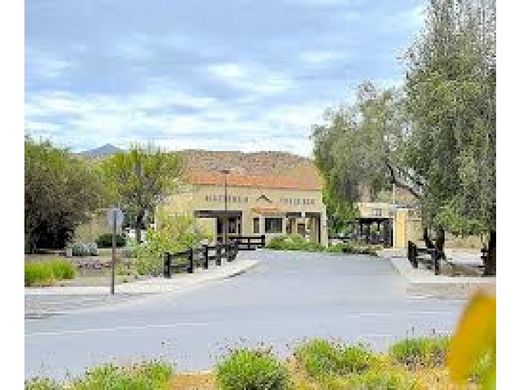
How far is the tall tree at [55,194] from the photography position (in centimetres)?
1118

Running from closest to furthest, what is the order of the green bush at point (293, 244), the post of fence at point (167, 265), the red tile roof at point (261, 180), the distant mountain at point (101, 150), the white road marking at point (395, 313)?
the distant mountain at point (101, 150) → the white road marking at point (395, 313) → the post of fence at point (167, 265) → the green bush at point (293, 244) → the red tile roof at point (261, 180)

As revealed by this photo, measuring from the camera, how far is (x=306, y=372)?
2.78 meters

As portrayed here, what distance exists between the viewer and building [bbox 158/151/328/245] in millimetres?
16531

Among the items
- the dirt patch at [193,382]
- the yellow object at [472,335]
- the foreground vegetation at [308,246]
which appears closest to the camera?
the yellow object at [472,335]

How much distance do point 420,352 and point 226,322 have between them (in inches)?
91.8

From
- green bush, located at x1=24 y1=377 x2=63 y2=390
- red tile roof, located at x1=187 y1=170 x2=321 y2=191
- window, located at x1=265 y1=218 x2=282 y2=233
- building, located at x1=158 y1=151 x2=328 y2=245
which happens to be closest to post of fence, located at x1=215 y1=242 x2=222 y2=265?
building, located at x1=158 y1=151 x2=328 y2=245

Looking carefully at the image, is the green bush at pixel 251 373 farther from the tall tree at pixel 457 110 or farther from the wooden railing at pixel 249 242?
the wooden railing at pixel 249 242

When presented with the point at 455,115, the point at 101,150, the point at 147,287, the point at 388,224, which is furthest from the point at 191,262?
the point at 388,224

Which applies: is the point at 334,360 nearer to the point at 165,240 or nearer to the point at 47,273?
the point at 47,273

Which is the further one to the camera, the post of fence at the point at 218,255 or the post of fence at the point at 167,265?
the post of fence at the point at 218,255

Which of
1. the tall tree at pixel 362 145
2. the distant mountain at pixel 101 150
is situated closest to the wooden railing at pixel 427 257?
the tall tree at pixel 362 145

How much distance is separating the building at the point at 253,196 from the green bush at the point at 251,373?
43.4 ft

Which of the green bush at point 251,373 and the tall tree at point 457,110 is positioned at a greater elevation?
the tall tree at point 457,110
